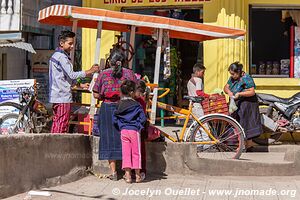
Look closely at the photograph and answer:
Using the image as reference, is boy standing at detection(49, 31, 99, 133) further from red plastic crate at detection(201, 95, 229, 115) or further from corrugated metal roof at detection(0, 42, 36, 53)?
corrugated metal roof at detection(0, 42, 36, 53)

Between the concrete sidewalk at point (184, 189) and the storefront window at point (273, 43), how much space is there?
4.02 meters

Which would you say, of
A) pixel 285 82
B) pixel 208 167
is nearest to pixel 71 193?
pixel 208 167

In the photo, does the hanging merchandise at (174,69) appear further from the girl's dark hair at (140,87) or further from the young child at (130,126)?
the young child at (130,126)

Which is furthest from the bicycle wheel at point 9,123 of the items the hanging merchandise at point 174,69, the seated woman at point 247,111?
the hanging merchandise at point 174,69

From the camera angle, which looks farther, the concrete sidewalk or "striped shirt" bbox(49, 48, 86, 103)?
"striped shirt" bbox(49, 48, 86, 103)

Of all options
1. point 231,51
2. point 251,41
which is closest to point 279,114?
point 231,51

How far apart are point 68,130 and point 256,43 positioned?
4.95 m

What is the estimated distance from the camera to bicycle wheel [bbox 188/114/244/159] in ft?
28.6

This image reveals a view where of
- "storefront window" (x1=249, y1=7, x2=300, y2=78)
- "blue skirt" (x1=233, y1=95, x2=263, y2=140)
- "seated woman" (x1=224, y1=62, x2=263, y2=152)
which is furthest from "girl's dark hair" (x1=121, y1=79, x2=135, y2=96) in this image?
"storefront window" (x1=249, y1=7, x2=300, y2=78)

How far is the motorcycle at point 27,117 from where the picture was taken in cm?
1044

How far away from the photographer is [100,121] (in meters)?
7.85

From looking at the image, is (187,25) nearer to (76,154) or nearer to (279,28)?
(76,154)

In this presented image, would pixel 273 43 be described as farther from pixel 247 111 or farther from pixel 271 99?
pixel 247 111

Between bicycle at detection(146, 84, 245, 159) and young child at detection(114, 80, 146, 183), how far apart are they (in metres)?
1.00
